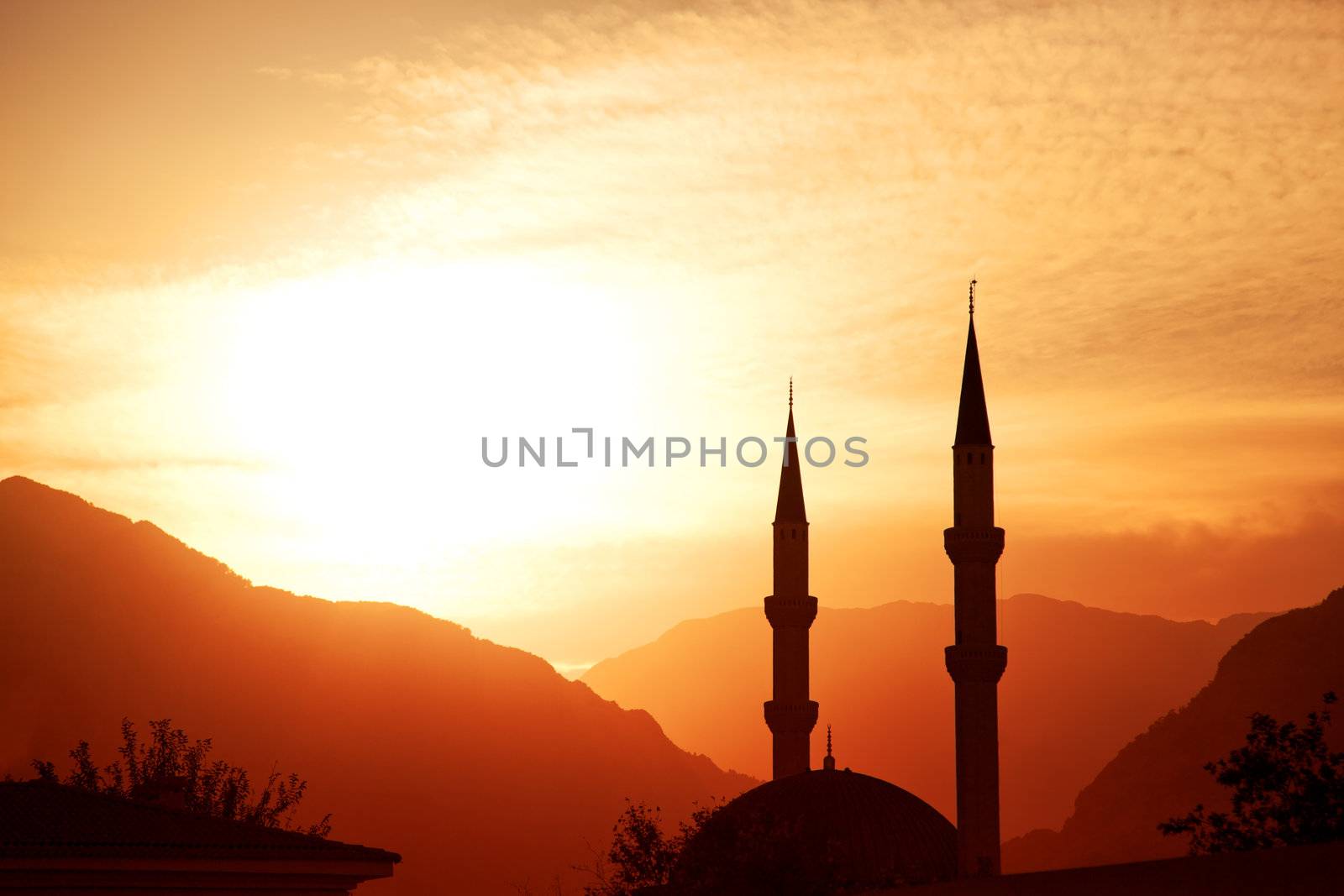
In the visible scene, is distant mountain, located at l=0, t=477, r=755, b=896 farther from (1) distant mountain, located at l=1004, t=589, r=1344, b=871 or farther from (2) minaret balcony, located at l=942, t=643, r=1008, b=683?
(2) minaret balcony, located at l=942, t=643, r=1008, b=683

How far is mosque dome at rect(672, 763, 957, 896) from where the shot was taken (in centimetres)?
3412

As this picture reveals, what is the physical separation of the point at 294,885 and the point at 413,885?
132799 mm

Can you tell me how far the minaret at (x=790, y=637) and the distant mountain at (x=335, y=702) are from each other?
3624 inches

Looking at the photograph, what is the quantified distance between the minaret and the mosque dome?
10665 millimetres

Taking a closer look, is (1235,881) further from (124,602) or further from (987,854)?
(124,602)

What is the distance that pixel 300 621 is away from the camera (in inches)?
7131

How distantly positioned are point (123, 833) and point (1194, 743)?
15540 cm

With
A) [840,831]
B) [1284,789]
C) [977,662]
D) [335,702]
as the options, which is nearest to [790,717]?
[977,662]

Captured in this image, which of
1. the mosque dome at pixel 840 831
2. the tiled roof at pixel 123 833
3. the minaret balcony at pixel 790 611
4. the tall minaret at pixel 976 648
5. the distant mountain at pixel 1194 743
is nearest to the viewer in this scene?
the tiled roof at pixel 123 833

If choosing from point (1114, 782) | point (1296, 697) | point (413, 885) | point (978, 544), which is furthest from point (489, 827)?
point (978, 544)

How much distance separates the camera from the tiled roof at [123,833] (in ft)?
72.1

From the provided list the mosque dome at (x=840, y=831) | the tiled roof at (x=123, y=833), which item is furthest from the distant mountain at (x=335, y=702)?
the tiled roof at (x=123, y=833)

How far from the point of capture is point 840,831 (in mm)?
Answer: 45656

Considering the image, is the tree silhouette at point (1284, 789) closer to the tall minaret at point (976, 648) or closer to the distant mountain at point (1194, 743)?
the tall minaret at point (976, 648)
